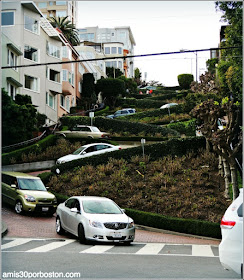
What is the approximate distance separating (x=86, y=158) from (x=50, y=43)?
1786 centimetres

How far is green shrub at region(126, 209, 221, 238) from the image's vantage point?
17.9 m

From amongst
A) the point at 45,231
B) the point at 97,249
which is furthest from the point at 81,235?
the point at 45,231

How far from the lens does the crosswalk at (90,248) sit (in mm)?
12133

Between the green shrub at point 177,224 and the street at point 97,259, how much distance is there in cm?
84

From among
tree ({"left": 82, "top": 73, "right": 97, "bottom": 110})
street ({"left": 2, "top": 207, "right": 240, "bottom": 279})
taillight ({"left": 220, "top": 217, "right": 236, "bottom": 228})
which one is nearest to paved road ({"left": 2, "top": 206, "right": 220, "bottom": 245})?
street ({"left": 2, "top": 207, "right": 240, "bottom": 279})

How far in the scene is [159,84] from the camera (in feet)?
301

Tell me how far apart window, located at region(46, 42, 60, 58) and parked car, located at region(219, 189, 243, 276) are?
34545 millimetres

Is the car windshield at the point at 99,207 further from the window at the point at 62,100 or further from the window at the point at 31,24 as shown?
the window at the point at 62,100

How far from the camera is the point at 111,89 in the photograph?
63.3 m

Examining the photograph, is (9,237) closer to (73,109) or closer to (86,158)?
(86,158)

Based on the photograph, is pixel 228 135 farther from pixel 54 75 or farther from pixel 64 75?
pixel 64 75

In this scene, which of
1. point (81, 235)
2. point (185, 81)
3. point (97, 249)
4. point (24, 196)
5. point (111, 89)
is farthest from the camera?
point (185, 81)

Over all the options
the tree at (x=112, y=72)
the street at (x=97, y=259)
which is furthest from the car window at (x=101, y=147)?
the tree at (x=112, y=72)

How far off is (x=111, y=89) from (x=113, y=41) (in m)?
41.3
